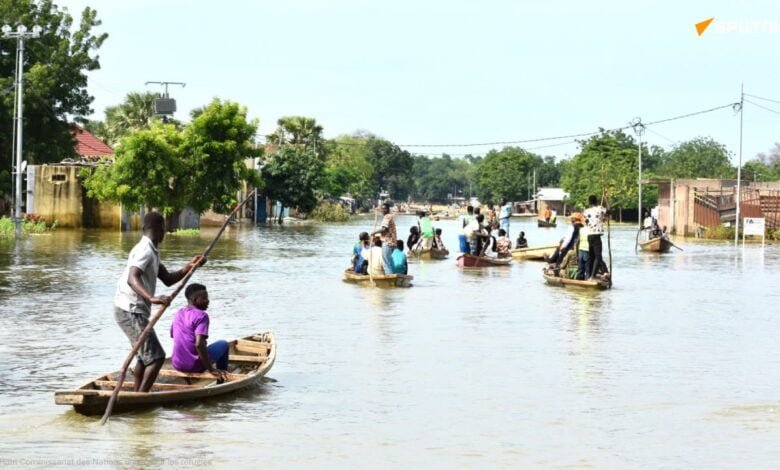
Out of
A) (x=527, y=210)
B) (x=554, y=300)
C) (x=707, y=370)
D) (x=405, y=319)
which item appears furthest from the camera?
(x=527, y=210)

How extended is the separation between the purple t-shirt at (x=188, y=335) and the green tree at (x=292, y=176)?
6394 cm

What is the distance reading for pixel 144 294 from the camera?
9656 millimetres

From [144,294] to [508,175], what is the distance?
5634 inches

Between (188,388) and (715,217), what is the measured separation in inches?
1978

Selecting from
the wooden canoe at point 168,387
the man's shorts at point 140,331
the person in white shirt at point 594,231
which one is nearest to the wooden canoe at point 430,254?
the person in white shirt at point 594,231

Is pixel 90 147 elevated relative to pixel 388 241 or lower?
elevated

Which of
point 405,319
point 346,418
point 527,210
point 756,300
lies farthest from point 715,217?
point 527,210

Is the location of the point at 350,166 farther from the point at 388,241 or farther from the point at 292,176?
the point at 388,241

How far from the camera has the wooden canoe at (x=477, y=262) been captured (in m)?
30.9

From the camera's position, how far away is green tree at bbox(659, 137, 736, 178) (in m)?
113

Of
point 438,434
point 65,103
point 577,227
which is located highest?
point 65,103

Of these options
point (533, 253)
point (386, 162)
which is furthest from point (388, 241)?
point (386, 162)

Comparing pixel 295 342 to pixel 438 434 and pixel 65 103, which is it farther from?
pixel 65 103

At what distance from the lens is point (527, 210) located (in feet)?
469
